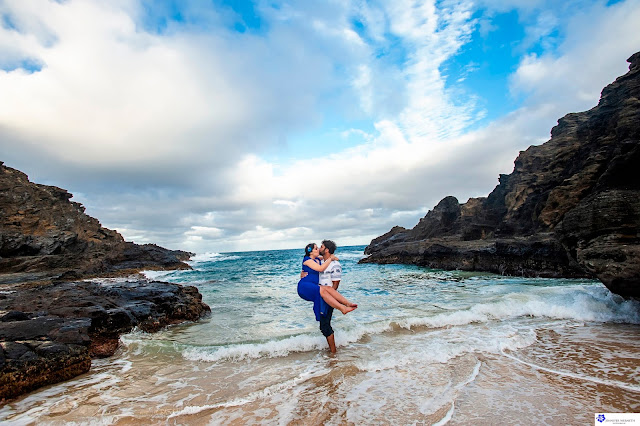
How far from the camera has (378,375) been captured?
5.39 meters

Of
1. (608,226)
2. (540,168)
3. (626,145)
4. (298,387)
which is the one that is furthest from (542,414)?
(540,168)

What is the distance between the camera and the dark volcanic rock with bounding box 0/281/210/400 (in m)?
5.20

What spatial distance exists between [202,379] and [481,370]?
532cm

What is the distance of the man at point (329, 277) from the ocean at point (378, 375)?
492 millimetres

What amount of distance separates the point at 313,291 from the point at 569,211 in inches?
430

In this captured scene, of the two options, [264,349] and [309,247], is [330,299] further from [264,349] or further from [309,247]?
[264,349]

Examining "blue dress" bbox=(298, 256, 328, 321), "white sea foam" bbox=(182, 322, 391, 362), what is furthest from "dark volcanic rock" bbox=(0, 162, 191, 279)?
"blue dress" bbox=(298, 256, 328, 321)

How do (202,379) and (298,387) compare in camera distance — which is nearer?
(298,387)

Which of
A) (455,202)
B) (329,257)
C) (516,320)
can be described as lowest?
(516,320)

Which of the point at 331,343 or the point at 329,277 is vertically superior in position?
the point at 329,277

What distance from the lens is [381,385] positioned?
494 cm

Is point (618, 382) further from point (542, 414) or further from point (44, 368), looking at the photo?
point (44, 368)

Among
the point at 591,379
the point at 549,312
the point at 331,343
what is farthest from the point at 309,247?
the point at 549,312

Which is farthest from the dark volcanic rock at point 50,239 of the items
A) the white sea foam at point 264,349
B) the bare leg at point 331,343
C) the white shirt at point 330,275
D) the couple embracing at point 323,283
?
the white shirt at point 330,275
